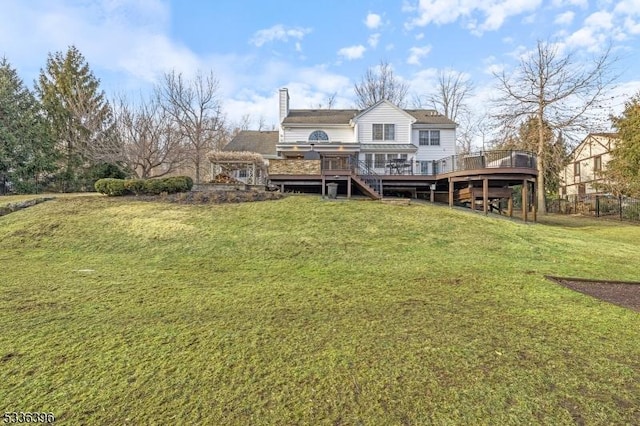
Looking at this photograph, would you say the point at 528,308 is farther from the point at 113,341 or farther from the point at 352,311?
the point at 113,341

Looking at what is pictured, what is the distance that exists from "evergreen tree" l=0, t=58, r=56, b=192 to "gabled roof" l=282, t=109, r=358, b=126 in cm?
1609

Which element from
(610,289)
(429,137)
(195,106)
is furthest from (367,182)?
(195,106)

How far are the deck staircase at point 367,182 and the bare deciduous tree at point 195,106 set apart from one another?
37.8 ft

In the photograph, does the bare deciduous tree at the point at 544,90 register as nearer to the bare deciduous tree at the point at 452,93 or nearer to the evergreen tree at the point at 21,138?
the bare deciduous tree at the point at 452,93

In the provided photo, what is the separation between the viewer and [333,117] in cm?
2452

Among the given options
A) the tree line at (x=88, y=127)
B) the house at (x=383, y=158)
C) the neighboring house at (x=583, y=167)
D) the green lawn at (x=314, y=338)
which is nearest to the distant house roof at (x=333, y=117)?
the house at (x=383, y=158)

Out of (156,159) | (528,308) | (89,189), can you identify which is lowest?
(528,308)

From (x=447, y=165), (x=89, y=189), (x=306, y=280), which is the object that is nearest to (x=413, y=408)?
(x=306, y=280)

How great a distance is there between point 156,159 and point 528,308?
2013 centimetres

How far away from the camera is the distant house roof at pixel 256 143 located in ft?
78.9

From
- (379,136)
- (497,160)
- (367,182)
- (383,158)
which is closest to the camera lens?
(497,160)

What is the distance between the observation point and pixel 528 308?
4602mm

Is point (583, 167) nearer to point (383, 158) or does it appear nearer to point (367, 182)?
point (383, 158)

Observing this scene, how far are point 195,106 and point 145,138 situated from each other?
7.29 meters
